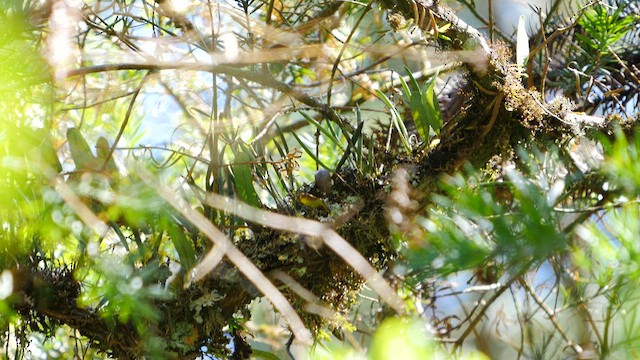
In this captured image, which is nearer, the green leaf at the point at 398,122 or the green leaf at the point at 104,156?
the green leaf at the point at 398,122

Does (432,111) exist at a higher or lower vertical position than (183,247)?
higher

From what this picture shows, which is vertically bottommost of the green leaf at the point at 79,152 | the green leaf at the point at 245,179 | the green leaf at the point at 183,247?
the green leaf at the point at 183,247

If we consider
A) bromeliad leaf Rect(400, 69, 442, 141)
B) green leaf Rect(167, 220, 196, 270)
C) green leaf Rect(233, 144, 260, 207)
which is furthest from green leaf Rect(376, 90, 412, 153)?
green leaf Rect(167, 220, 196, 270)

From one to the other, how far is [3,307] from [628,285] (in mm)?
617

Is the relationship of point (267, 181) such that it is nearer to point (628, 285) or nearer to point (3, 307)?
point (3, 307)

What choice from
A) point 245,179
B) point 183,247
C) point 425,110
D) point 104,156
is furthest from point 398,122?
point 104,156

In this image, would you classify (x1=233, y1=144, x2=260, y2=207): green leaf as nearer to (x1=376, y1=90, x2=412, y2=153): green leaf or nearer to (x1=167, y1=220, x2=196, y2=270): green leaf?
(x1=167, y1=220, x2=196, y2=270): green leaf

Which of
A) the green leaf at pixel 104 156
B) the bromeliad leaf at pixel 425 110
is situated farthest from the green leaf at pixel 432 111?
the green leaf at pixel 104 156

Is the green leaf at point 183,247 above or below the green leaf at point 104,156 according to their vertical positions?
below

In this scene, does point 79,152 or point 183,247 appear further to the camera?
point 79,152

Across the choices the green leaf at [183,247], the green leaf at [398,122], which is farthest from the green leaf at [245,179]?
the green leaf at [398,122]

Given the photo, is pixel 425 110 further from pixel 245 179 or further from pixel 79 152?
pixel 79 152

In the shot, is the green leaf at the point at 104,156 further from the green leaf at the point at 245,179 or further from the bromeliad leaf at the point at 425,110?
the bromeliad leaf at the point at 425,110

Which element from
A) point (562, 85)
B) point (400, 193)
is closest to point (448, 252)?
point (400, 193)
